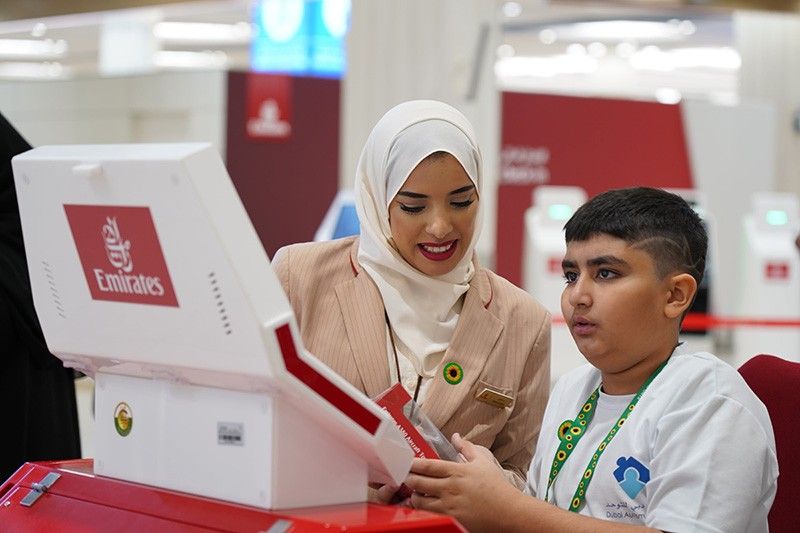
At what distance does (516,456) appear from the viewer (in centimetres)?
219

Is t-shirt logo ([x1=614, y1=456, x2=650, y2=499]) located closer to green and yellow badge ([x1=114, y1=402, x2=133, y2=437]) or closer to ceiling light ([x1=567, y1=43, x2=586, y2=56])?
green and yellow badge ([x1=114, y1=402, x2=133, y2=437])

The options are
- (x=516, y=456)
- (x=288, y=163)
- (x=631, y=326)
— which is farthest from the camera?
(x=288, y=163)

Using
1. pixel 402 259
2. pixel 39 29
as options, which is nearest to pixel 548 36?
pixel 39 29

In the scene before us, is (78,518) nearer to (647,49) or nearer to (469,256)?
(469,256)

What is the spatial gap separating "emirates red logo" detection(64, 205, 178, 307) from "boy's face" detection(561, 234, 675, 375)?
64 cm

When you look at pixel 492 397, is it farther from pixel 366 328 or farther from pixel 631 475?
pixel 631 475

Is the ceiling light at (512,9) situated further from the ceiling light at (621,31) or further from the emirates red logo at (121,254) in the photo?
the emirates red logo at (121,254)

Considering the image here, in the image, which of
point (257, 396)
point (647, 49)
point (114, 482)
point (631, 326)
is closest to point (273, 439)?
point (257, 396)

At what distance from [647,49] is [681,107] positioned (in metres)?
7.46

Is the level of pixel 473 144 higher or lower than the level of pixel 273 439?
higher

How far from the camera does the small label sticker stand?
149 cm

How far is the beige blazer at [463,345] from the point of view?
83.7 inches

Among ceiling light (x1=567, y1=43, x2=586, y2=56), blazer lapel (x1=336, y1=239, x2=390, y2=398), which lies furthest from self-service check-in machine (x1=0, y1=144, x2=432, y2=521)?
ceiling light (x1=567, y1=43, x2=586, y2=56)

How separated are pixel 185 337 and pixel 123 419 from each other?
0.26 meters
